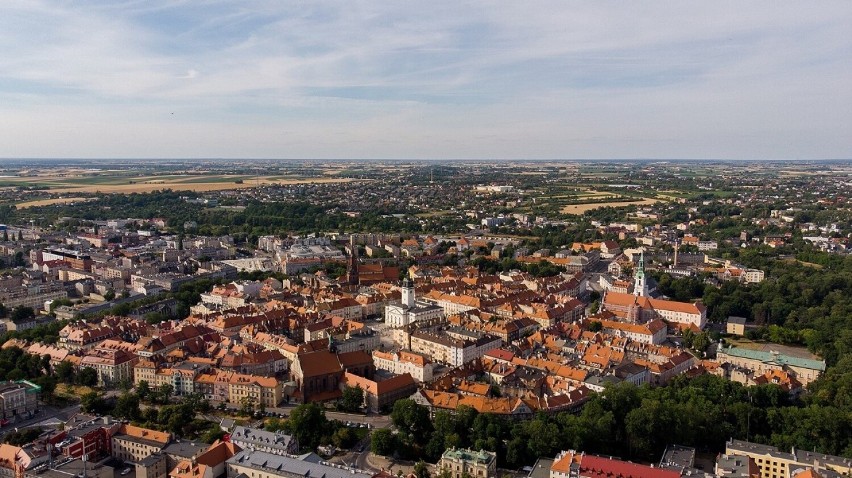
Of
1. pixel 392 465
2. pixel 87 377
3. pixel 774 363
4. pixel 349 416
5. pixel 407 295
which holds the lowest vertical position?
pixel 349 416

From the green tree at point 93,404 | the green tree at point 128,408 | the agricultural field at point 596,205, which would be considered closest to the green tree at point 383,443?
the green tree at point 128,408

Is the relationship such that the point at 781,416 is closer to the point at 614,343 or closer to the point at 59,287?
the point at 614,343

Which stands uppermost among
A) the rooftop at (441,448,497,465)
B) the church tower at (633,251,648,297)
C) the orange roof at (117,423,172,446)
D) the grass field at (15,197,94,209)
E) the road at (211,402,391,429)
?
the grass field at (15,197,94,209)

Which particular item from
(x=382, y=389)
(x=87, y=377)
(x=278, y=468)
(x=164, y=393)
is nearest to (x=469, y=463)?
(x=278, y=468)

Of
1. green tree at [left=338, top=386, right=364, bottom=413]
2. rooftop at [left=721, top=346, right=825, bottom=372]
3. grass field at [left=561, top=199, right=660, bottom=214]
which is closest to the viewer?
green tree at [left=338, top=386, right=364, bottom=413]

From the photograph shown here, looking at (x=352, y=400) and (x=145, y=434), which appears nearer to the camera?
(x=145, y=434)

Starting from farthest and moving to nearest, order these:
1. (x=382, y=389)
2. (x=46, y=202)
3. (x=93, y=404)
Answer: (x=46, y=202), (x=382, y=389), (x=93, y=404)

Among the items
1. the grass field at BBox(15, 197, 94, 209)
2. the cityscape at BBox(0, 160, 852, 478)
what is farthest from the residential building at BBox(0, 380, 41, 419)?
the grass field at BBox(15, 197, 94, 209)

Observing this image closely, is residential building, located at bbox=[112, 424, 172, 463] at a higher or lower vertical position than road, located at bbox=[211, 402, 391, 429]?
higher

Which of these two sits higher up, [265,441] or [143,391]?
[265,441]

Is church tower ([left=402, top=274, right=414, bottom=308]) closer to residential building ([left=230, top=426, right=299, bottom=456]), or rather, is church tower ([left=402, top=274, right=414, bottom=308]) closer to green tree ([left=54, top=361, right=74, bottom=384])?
green tree ([left=54, top=361, right=74, bottom=384])

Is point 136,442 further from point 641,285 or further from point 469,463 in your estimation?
point 641,285

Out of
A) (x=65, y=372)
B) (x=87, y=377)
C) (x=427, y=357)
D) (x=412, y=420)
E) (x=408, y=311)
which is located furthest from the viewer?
(x=408, y=311)
